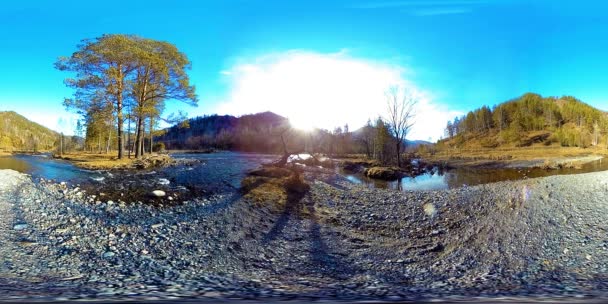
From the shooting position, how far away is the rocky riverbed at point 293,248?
19.7ft

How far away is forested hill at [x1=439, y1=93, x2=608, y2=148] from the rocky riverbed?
426ft

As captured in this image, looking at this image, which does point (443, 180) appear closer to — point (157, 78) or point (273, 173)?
point (273, 173)

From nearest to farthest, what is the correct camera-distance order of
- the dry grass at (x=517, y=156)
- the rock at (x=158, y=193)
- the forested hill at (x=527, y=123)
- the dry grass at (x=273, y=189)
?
the rock at (x=158, y=193) < the dry grass at (x=273, y=189) < the dry grass at (x=517, y=156) < the forested hill at (x=527, y=123)

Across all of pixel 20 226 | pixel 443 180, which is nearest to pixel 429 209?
pixel 20 226

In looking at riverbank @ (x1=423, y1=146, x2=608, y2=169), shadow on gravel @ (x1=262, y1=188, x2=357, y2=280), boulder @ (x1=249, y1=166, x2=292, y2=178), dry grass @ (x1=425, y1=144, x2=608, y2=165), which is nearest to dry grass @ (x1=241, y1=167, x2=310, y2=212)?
boulder @ (x1=249, y1=166, x2=292, y2=178)

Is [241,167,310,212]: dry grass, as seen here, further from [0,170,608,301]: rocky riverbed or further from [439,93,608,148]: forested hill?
[439,93,608,148]: forested hill

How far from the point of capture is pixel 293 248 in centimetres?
970

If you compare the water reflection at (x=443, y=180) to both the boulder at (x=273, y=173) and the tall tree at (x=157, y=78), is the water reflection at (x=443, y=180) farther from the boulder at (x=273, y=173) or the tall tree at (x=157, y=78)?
the tall tree at (x=157, y=78)

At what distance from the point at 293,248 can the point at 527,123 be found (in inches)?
6263

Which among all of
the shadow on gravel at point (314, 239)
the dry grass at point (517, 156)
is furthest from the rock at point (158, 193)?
the dry grass at point (517, 156)

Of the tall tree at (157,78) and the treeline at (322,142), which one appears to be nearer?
the tall tree at (157,78)

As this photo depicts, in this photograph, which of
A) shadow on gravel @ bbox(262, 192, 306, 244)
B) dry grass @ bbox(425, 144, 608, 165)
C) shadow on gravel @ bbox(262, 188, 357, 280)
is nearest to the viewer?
shadow on gravel @ bbox(262, 188, 357, 280)

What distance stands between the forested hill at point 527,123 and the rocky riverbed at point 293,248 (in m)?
130

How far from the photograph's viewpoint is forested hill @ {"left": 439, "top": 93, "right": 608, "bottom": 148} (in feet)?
405
